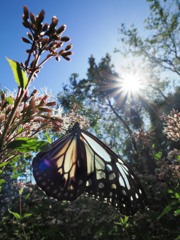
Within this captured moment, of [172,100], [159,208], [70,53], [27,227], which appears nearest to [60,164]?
[70,53]

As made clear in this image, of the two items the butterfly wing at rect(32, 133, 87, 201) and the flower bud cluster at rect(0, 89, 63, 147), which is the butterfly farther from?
the flower bud cluster at rect(0, 89, 63, 147)

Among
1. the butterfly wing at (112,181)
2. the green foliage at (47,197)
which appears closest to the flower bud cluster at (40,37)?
the green foliage at (47,197)

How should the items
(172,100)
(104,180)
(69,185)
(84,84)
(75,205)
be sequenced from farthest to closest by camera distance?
1. (84,84)
2. (172,100)
3. (75,205)
4. (104,180)
5. (69,185)

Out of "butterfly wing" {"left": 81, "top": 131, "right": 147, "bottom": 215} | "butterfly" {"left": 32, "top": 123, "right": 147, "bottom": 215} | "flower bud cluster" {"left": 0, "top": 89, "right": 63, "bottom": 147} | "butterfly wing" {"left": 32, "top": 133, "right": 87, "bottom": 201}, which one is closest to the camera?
"flower bud cluster" {"left": 0, "top": 89, "right": 63, "bottom": 147}

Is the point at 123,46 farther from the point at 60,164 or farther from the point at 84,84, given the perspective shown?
the point at 60,164

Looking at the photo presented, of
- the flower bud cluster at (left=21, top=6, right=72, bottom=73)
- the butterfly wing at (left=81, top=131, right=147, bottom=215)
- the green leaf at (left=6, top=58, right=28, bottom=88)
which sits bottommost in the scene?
the butterfly wing at (left=81, top=131, right=147, bottom=215)

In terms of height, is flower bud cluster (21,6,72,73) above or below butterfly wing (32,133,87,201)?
above

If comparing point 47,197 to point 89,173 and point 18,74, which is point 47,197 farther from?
point 18,74

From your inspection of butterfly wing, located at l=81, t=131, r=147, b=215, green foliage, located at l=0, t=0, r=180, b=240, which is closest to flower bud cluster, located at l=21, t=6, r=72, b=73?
green foliage, located at l=0, t=0, r=180, b=240
